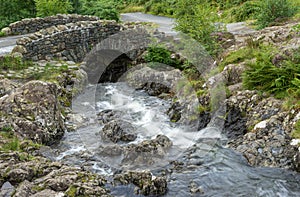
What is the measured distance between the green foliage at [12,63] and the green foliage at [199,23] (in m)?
8.31

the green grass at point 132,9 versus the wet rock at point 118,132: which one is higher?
the green grass at point 132,9

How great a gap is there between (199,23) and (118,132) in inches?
313

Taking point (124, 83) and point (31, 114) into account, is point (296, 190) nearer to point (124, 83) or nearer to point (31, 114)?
point (31, 114)

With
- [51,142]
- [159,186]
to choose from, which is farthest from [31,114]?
[159,186]

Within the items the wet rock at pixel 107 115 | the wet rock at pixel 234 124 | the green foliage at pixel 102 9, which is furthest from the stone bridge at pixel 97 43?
the wet rock at pixel 234 124

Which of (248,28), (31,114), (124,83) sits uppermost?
(248,28)

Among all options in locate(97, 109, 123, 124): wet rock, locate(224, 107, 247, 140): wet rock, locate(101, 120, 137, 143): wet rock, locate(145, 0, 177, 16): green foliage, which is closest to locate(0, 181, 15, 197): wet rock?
locate(101, 120, 137, 143): wet rock

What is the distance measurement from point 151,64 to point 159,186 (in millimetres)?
11247

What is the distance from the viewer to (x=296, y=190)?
9.70 m

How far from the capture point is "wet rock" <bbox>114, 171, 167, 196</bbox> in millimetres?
9703

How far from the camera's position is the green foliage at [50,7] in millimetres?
26844

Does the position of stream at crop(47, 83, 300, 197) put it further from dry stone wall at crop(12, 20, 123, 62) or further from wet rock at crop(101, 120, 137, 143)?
dry stone wall at crop(12, 20, 123, 62)

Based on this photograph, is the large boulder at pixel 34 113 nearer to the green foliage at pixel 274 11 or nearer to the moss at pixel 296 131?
the moss at pixel 296 131

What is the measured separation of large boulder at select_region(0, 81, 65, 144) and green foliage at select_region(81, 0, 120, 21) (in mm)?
13350
